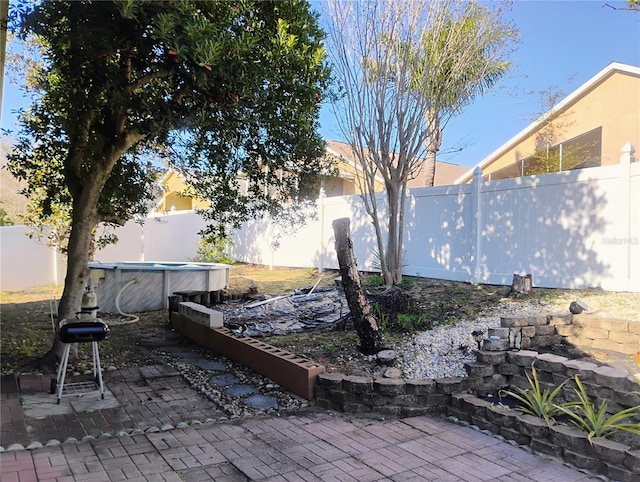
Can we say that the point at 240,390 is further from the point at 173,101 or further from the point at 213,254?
the point at 213,254

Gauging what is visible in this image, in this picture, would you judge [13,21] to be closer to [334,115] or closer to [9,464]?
[9,464]

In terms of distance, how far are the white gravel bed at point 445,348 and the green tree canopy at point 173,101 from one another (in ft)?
8.52

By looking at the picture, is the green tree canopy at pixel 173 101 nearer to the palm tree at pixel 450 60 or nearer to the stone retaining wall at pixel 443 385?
the stone retaining wall at pixel 443 385

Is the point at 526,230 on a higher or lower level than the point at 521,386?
higher

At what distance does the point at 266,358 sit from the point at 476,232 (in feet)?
16.1

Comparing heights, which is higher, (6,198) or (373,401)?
(6,198)

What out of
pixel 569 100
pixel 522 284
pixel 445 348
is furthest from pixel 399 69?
pixel 569 100

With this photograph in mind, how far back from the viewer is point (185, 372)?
18.1 feet

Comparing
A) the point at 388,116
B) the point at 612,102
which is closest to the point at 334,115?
the point at 388,116

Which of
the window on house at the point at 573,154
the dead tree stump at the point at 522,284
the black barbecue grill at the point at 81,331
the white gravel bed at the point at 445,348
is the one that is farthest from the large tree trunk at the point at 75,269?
the window on house at the point at 573,154

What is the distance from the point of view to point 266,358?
5.23 metres

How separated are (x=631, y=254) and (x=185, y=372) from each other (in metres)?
6.25

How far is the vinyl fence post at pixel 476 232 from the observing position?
8367 mm

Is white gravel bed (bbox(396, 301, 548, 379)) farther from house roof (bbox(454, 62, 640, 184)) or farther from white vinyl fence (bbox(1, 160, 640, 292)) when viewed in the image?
house roof (bbox(454, 62, 640, 184))
